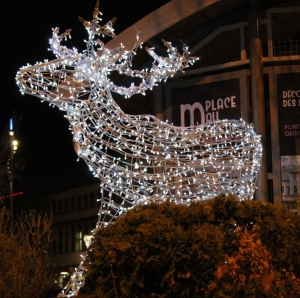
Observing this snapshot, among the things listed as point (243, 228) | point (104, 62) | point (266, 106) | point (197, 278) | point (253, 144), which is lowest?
point (197, 278)

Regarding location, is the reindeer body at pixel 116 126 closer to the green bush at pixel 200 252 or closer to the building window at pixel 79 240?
the green bush at pixel 200 252

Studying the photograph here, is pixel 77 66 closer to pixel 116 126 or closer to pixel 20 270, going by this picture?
pixel 116 126

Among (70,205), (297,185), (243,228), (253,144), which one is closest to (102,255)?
(243,228)

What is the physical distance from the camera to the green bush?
7262mm

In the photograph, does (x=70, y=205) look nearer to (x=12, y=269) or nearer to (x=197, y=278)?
(x=12, y=269)

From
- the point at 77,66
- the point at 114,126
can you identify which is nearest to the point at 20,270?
the point at 114,126

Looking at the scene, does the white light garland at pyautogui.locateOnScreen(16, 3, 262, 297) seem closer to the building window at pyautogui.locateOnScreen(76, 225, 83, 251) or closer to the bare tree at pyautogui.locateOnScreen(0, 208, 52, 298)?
the bare tree at pyautogui.locateOnScreen(0, 208, 52, 298)

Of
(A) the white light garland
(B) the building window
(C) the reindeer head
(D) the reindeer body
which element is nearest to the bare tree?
(A) the white light garland

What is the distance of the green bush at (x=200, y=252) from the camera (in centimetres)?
726

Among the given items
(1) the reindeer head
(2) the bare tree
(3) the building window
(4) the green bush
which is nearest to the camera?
(4) the green bush

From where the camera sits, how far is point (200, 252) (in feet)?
23.6

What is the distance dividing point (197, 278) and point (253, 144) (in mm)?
5239

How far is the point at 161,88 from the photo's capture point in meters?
19.2

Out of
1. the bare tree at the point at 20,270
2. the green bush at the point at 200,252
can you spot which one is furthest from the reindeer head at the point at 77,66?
the green bush at the point at 200,252
